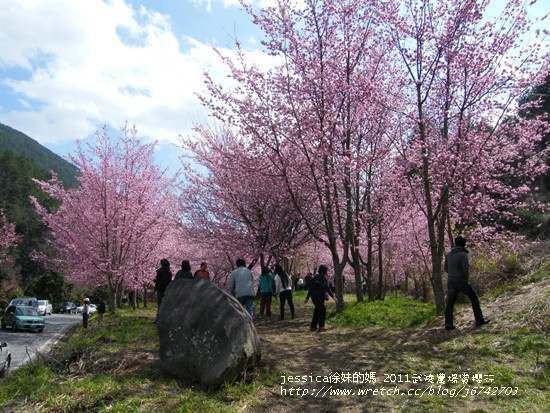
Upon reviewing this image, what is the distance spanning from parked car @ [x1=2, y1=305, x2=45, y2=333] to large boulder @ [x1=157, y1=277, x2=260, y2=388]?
19.4 metres

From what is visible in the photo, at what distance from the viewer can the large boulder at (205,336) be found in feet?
16.5

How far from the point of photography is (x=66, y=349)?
723cm

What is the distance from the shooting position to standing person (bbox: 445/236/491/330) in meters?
7.11

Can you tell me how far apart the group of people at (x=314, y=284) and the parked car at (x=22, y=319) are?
14.5 m

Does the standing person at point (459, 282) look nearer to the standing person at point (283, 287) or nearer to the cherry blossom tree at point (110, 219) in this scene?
the standing person at point (283, 287)

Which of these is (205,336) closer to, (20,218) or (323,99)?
(323,99)

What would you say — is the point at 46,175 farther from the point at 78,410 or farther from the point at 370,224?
the point at 78,410

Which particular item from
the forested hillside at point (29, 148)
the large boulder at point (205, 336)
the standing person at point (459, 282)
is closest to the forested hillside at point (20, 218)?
the large boulder at point (205, 336)

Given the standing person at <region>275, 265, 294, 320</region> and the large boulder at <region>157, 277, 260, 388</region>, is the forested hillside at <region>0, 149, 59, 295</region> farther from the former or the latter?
the large boulder at <region>157, 277, 260, 388</region>

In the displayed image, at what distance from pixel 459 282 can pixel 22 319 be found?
21.4 metres

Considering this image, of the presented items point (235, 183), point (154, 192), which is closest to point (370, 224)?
point (235, 183)

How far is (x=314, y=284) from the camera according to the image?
916cm

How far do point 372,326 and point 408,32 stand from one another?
6.63 meters

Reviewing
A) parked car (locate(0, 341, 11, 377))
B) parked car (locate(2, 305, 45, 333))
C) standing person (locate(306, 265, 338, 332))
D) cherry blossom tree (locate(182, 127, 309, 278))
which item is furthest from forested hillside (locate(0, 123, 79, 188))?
standing person (locate(306, 265, 338, 332))
